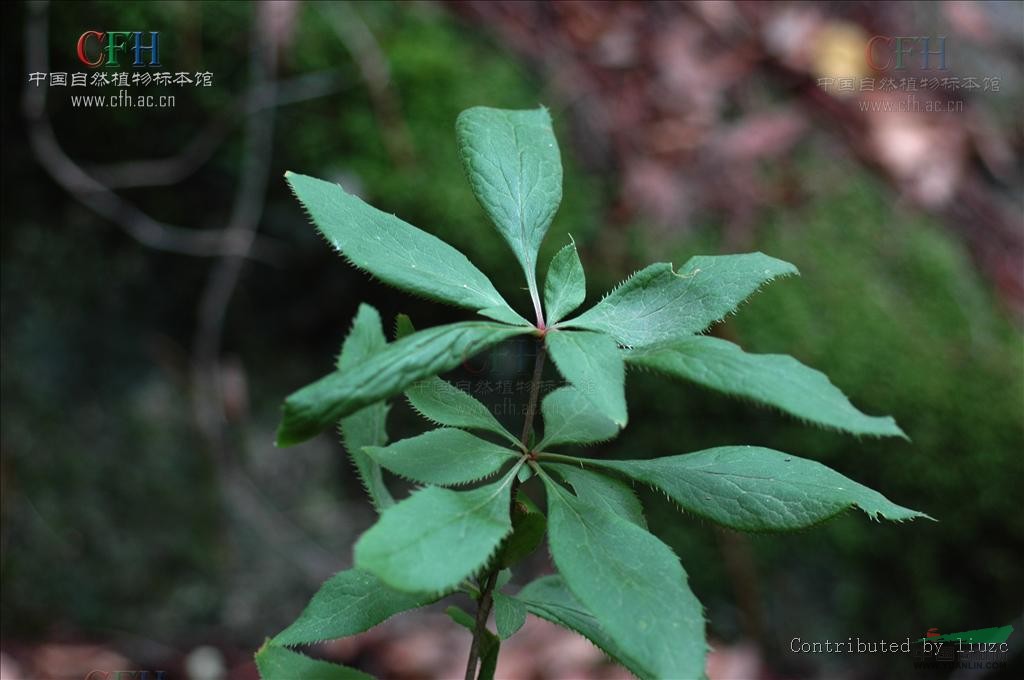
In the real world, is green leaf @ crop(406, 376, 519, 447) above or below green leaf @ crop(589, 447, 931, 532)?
above

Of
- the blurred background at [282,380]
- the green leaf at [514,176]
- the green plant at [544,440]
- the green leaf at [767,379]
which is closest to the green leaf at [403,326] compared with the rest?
the green plant at [544,440]

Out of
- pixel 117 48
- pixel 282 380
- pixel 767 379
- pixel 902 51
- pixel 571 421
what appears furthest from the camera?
pixel 902 51

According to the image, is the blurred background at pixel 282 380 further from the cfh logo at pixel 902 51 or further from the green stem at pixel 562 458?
the green stem at pixel 562 458

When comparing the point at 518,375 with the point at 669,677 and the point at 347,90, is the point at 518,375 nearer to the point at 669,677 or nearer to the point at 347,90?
the point at 347,90

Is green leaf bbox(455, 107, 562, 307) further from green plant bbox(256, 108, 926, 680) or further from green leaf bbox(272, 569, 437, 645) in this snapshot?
green leaf bbox(272, 569, 437, 645)

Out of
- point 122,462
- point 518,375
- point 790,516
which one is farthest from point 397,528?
point 122,462

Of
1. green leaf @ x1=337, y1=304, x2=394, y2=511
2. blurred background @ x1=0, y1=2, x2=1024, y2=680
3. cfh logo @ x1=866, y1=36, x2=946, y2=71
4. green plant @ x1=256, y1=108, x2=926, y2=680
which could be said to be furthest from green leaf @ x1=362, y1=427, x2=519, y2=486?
cfh logo @ x1=866, y1=36, x2=946, y2=71

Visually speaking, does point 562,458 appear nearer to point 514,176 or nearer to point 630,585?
point 630,585

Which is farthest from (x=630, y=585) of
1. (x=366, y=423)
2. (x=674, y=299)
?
(x=366, y=423)
